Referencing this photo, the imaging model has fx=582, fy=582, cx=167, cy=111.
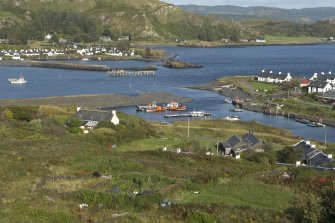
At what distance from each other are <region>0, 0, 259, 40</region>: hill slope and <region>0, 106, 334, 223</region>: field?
417 feet

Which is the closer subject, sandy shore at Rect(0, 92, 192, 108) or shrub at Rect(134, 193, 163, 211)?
shrub at Rect(134, 193, 163, 211)

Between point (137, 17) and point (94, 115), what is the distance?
13175cm

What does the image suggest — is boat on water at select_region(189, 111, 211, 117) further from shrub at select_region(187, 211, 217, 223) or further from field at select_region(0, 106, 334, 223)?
shrub at select_region(187, 211, 217, 223)

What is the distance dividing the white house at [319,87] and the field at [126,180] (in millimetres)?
26871

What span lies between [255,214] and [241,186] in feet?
11.0

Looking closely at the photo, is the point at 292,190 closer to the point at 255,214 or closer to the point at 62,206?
the point at 255,214

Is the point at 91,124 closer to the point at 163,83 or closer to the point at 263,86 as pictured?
the point at 263,86

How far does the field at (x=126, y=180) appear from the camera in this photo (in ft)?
42.5

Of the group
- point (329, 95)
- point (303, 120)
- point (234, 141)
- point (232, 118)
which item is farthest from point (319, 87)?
point (234, 141)

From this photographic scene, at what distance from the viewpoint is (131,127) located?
1190 inches

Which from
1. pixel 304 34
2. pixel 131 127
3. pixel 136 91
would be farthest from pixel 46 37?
pixel 131 127

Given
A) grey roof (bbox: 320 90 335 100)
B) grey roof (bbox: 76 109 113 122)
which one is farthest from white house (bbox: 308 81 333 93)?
grey roof (bbox: 76 109 113 122)

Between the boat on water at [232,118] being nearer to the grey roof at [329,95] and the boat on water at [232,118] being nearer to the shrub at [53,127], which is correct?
the grey roof at [329,95]

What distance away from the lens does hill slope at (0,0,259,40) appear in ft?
513
